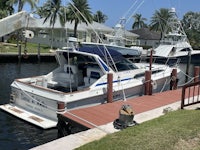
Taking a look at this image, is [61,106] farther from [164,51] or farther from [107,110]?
A: [164,51]

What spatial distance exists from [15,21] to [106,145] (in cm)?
424

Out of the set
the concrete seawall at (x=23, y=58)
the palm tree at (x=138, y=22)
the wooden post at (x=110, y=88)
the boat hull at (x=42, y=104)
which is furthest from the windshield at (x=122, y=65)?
the palm tree at (x=138, y=22)

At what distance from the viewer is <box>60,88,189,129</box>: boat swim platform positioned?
1109cm

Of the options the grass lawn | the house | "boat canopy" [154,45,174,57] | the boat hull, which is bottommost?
the boat hull

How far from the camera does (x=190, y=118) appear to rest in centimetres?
875

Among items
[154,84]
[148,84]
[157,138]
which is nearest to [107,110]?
[148,84]

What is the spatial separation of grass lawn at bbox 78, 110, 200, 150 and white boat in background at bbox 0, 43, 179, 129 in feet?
16.3

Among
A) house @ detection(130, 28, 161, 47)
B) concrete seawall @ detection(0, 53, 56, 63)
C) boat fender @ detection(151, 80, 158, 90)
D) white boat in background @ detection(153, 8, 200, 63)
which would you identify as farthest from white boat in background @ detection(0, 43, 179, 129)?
house @ detection(130, 28, 161, 47)

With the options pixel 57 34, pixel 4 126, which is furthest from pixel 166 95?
pixel 57 34

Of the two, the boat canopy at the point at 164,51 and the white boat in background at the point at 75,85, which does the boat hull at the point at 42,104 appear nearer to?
the white boat in background at the point at 75,85

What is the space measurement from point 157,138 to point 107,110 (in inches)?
214

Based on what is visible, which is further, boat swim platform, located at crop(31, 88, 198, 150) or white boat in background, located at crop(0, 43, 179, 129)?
white boat in background, located at crop(0, 43, 179, 129)

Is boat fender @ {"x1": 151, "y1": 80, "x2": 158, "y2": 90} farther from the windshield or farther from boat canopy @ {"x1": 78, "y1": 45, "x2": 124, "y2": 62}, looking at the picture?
boat canopy @ {"x1": 78, "y1": 45, "x2": 124, "y2": 62}

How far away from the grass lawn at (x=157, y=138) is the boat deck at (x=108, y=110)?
2.85 meters
